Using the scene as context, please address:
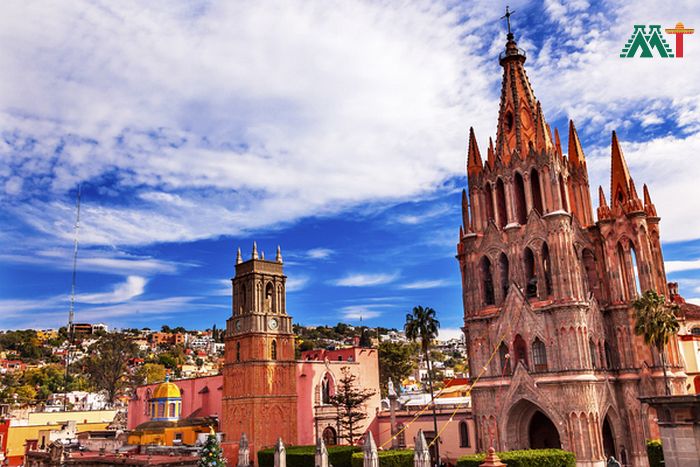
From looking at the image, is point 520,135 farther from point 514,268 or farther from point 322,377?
point 322,377

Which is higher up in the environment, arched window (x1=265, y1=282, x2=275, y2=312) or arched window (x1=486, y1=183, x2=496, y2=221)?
arched window (x1=486, y1=183, x2=496, y2=221)

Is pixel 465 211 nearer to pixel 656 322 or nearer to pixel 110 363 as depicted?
pixel 656 322

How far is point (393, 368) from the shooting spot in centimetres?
8319

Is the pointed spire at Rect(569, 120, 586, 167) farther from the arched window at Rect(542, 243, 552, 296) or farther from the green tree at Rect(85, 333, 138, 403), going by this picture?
the green tree at Rect(85, 333, 138, 403)

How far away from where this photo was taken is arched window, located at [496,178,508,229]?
43438 millimetres

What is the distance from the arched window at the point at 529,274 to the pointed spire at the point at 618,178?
648 centimetres

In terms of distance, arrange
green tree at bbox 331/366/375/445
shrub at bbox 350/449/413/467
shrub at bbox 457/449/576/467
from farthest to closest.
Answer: green tree at bbox 331/366/375/445 < shrub at bbox 350/449/413/467 < shrub at bbox 457/449/576/467

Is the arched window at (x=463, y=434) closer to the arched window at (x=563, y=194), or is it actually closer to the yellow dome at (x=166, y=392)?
the arched window at (x=563, y=194)

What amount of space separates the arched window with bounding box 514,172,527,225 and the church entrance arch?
463 inches

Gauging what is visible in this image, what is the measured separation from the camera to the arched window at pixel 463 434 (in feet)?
156

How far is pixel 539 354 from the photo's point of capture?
128 feet

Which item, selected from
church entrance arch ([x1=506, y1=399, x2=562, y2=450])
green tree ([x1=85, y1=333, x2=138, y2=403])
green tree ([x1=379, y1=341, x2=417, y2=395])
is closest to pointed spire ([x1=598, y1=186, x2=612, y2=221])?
church entrance arch ([x1=506, y1=399, x2=562, y2=450])

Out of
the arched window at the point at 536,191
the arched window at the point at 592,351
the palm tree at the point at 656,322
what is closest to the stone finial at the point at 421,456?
the arched window at the point at 592,351

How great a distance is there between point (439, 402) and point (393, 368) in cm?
2946
